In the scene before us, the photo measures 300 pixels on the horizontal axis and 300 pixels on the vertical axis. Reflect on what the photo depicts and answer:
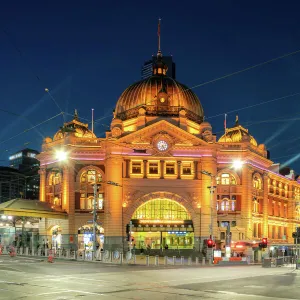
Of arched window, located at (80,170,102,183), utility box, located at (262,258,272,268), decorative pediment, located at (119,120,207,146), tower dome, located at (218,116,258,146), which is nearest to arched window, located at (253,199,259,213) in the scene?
tower dome, located at (218,116,258,146)

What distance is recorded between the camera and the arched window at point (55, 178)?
85488mm

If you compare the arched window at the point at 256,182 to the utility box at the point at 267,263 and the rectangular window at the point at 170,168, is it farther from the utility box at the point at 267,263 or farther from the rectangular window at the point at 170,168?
the utility box at the point at 267,263

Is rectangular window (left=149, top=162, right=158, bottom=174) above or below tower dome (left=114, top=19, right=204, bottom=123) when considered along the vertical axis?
below

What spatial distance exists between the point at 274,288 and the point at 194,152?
52.4 m

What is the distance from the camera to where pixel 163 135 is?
80.8 meters

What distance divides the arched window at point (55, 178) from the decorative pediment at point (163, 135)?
12847 millimetres

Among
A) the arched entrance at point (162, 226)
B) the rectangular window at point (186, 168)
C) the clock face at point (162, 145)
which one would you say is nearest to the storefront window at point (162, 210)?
the arched entrance at point (162, 226)

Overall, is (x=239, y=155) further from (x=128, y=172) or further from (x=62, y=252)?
(x=62, y=252)

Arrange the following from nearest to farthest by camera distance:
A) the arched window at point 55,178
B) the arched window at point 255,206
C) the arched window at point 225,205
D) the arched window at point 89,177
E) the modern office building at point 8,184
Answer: the arched window at point 89,177
the arched window at point 225,205
the arched window at point 55,178
the arched window at point 255,206
the modern office building at point 8,184

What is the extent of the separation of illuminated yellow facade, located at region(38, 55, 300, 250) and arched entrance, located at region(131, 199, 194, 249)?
0.47 feet

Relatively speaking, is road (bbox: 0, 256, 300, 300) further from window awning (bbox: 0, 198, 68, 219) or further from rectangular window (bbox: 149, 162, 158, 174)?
rectangular window (bbox: 149, 162, 158, 174)

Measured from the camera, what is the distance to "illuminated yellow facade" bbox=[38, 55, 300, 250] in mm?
79562

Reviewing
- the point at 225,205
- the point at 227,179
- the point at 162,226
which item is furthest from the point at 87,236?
the point at 227,179

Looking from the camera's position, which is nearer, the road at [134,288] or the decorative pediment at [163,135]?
the road at [134,288]
